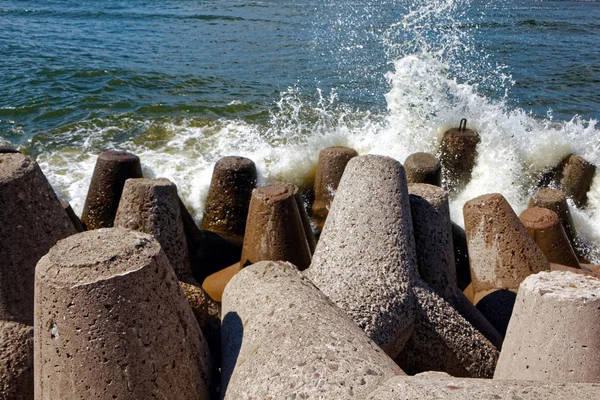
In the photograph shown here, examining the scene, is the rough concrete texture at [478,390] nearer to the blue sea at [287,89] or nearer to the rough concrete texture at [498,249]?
the rough concrete texture at [498,249]

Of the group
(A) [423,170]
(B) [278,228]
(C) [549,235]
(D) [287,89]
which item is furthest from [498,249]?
(D) [287,89]

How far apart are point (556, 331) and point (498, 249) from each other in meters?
1.72

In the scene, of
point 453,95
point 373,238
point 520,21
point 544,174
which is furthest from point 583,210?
point 520,21

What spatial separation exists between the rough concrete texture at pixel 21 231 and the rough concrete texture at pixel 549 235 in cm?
363

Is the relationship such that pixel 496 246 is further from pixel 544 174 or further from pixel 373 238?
pixel 544 174

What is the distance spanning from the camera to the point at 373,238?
3230 mm

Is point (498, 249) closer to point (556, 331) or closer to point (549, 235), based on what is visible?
point (549, 235)

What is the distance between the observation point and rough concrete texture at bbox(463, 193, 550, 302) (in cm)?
414

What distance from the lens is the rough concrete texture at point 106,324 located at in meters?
2.16

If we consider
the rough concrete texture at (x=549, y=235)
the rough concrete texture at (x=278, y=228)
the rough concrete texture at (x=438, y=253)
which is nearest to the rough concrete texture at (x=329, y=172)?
the rough concrete texture at (x=278, y=228)

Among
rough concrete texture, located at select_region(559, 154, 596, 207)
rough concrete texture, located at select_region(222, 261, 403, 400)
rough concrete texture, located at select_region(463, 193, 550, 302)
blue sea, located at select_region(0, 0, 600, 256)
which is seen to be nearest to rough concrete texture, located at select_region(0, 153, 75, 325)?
rough concrete texture, located at select_region(222, 261, 403, 400)

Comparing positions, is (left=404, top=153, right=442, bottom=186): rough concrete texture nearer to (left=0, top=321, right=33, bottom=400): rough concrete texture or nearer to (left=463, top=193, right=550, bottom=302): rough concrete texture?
(left=463, top=193, right=550, bottom=302): rough concrete texture

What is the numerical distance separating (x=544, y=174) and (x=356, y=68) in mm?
6077

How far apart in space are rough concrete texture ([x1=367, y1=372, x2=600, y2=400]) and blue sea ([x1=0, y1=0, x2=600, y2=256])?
494 centimetres
